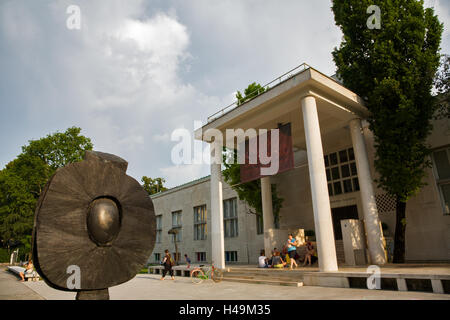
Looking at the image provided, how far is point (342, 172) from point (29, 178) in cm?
3316

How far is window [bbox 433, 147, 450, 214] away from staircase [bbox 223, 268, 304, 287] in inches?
362

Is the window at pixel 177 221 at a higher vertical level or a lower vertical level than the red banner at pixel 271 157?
lower

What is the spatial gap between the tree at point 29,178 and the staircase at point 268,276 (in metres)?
27.0

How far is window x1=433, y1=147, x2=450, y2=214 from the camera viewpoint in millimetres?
14688

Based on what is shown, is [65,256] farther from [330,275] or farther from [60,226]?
[330,275]

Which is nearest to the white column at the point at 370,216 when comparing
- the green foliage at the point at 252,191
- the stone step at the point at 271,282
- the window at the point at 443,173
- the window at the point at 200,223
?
the window at the point at 443,173

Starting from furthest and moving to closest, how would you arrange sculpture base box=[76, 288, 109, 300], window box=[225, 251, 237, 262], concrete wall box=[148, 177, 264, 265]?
window box=[225, 251, 237, 262], concrete wall box=[148, 177, 264, 265], sculpture base box=[76, 288, 109, 300]

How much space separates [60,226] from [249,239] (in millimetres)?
21005

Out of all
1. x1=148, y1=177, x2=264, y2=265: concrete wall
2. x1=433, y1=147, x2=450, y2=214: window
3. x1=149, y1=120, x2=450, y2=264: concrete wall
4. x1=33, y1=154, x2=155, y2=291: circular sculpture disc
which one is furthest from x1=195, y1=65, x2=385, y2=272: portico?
x1=33, y1=154, x2=155, y2=291: circular sculpture disc

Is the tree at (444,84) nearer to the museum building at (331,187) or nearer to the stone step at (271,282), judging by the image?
the museum building at (331,187)

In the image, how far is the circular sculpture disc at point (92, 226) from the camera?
12.9 feet

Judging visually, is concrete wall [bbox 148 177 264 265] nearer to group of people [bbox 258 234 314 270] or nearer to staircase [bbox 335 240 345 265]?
staircase [bbox 335 240 345 265]

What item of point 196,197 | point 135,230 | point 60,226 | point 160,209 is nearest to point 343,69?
point 135,230
